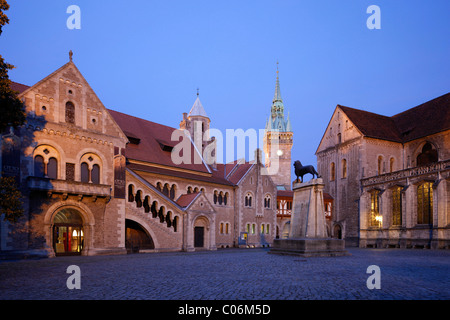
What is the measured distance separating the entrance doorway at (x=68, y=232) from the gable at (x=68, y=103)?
250 inches

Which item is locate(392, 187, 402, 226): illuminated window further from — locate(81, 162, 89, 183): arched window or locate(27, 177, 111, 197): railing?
locate(81, 162, 89, 183): arched window

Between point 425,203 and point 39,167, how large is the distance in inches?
1474

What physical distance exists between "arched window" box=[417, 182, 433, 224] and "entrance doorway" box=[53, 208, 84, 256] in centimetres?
3442

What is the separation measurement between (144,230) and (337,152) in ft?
114

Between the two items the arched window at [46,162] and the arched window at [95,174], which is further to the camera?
the arched window at [95,174]

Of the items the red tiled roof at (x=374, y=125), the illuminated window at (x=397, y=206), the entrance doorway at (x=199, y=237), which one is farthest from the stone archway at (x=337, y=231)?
the entrance doorway at (x=199, y=237)

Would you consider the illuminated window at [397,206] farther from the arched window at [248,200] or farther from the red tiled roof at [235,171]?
the red tiled roof at [235,171]

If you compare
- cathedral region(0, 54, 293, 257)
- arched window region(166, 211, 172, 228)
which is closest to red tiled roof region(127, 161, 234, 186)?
cathedral region(0, 54, 293, 257)

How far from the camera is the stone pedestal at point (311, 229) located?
21578mm

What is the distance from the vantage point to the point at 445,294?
9.23 metres

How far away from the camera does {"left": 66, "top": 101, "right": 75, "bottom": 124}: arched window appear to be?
1055 inches
